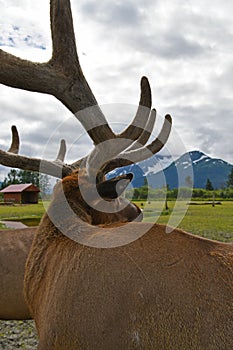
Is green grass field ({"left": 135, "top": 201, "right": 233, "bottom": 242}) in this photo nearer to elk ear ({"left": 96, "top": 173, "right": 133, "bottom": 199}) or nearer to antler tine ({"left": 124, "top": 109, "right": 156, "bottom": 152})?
elk ear ({"left": 96, "top": 173, "right": 133, "bottom": 199})

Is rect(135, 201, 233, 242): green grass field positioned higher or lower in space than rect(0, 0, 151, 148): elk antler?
lower

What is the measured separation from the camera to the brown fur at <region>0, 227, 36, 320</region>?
623 cm

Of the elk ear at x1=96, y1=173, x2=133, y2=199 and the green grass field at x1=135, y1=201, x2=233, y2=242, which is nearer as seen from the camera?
the elk ear at x1=96, y1=173, x2=133, y2=199

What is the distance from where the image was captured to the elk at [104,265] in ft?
8.27

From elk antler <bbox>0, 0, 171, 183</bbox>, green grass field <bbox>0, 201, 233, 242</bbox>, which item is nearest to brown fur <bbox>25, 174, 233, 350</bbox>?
green grass field <bbox>0, 201, 233, 242</bbox>

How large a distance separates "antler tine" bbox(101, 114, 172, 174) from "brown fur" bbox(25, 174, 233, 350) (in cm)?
104

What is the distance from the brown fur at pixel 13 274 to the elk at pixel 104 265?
111 inches

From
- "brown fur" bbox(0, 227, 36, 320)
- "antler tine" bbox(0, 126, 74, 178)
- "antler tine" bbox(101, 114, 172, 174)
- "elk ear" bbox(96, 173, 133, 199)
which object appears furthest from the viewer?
"brown fur" bbox(0, 227, 36, 320)

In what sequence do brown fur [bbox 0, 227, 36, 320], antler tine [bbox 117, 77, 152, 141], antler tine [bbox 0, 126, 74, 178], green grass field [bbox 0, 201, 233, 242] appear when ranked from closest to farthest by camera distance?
antler tine [bbox 117, 77, 152, 141], green grass field [bbox 0, 201, 233, 242], antler tine [bbox 0, 126, 74, 178], brown fur [bbox 0, 227, 36, 320]

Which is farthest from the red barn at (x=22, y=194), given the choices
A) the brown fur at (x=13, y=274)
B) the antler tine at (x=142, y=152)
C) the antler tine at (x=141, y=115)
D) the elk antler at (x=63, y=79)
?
the elk antler at (x=63, y=79)

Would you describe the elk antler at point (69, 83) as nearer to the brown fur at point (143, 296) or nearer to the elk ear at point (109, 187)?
the elk ear at point (109, 187)

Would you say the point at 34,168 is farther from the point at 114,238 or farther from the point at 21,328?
the point at 21,328

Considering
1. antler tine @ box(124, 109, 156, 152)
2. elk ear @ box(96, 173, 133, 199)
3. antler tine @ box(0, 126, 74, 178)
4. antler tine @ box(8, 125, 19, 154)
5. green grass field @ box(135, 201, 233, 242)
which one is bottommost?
green grass field @ box(135, 201, 233, 242)

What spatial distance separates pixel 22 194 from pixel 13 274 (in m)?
92.0
